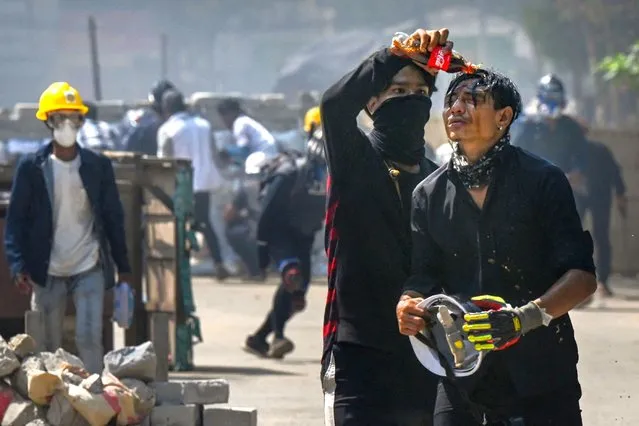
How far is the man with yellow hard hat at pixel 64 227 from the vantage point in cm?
952

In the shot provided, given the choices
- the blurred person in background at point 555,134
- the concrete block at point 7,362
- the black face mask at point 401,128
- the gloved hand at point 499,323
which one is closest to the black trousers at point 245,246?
the blurred person in background at point 555,134

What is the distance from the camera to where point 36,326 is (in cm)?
955

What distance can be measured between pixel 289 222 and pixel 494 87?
7009 millimetres

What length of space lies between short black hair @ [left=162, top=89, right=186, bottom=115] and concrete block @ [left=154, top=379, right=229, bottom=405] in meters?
9.13

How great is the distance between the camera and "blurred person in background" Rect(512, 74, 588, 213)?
15828mm

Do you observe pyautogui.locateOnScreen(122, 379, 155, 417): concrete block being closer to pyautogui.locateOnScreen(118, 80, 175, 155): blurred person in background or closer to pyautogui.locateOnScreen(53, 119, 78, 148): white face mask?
pyautogui.locateOnScreen(53, 119, 78, 148): white face mask

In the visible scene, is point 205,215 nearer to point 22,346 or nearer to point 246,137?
point 246,137

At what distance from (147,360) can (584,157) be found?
325 inches

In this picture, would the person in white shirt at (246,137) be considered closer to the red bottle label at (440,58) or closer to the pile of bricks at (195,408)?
the pile of bricks at (195,408)

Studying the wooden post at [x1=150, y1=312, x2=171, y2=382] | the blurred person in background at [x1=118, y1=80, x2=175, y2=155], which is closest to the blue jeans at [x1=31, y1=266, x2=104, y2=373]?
the wooden post at [x1=150, y1=312, x2=171, y2=382]

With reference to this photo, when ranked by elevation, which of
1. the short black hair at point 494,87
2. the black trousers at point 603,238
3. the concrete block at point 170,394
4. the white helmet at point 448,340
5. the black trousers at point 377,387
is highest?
the short black hair at point 494,87

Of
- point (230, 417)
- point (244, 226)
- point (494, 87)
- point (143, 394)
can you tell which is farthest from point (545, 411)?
point (244, 226)

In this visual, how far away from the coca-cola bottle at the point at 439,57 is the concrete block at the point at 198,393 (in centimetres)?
305

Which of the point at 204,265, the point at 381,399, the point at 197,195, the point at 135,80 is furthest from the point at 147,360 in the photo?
the point at 135,80
